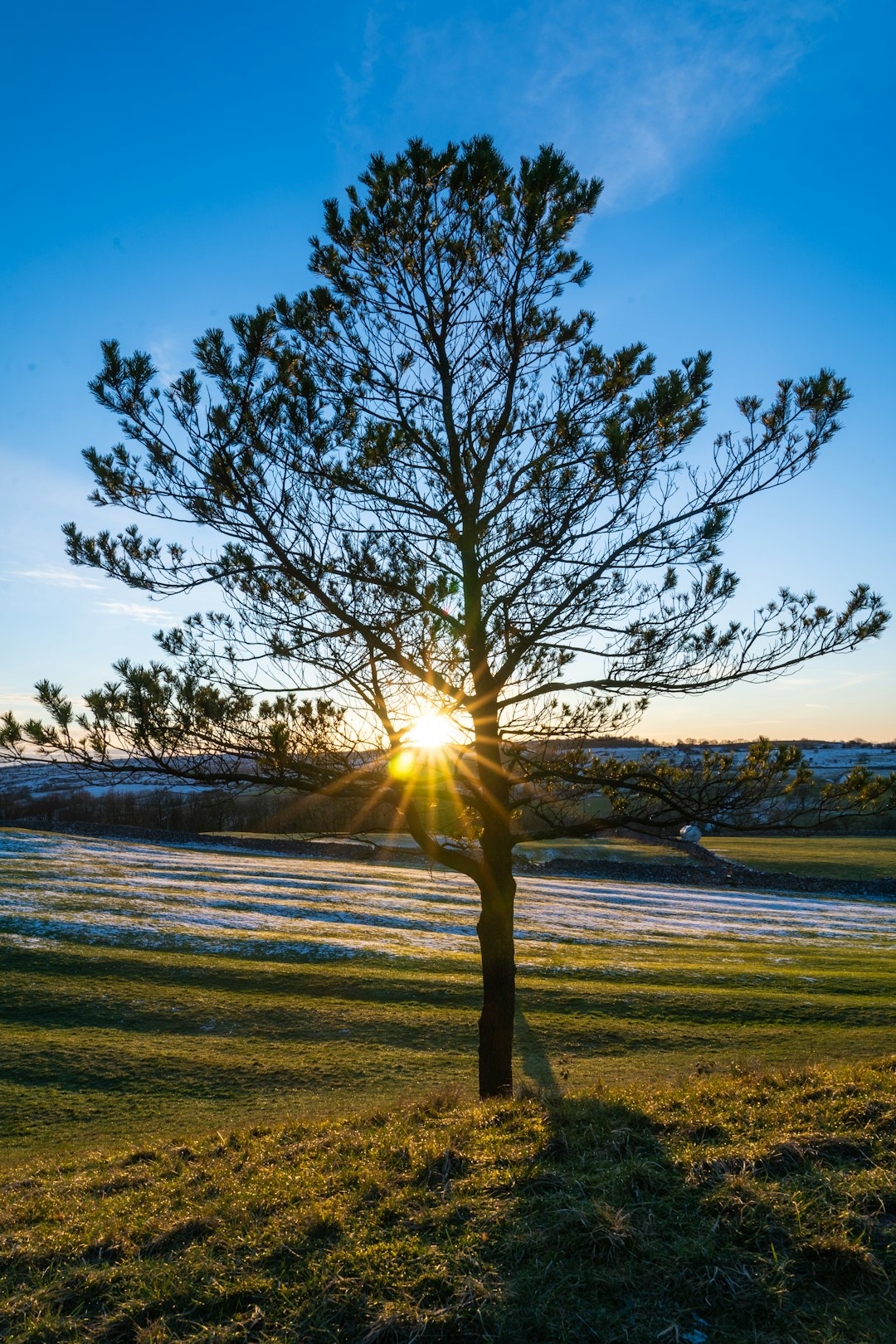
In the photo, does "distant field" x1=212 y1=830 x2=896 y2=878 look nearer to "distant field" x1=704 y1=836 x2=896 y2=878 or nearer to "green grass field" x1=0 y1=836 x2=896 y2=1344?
"distant field" x1=704 y1=836 x2=896 y2=878

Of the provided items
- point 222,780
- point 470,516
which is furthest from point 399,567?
point 222,780

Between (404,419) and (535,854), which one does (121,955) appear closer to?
(404,419)

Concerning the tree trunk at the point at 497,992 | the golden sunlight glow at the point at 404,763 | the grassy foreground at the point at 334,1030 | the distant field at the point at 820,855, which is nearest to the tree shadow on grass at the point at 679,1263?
the tree trunk at the point at 497,992

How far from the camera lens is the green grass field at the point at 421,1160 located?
3830 millimetres

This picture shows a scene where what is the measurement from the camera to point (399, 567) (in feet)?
30.3

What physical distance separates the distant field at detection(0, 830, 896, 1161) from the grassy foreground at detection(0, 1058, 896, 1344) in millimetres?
4410

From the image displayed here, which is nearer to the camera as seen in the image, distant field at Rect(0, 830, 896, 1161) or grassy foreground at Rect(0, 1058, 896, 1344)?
grassy foreground at Rect(0, 1058, 896, 1344)

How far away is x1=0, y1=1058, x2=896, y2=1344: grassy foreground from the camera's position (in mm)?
3711

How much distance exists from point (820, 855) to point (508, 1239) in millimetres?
50496

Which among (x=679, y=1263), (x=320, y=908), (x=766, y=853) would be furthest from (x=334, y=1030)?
(x=766, y=853)

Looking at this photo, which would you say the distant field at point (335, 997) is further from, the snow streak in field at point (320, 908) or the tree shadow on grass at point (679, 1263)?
the tree shadow on grass at point (679, 1263)

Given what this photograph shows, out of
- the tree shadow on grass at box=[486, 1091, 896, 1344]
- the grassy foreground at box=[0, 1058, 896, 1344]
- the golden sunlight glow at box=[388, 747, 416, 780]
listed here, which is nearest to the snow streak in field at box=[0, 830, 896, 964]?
the golden sunlight glow at box=[388, 747, 416, 780]

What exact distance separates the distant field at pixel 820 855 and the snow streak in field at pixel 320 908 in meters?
7.09

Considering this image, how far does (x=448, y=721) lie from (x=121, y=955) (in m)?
12.9
